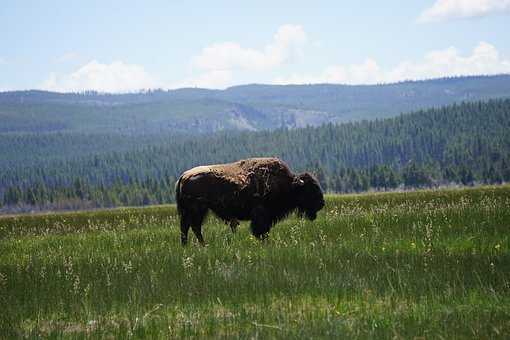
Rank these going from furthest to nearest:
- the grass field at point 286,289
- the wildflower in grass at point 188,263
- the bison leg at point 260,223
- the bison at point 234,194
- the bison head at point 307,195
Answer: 1. the bison head at point 307,195
2. the bison at point 234,194
3. the bison leg at point 260,223
4. the wildflower in grass at point 188,263
5. the grass field at point 286,289

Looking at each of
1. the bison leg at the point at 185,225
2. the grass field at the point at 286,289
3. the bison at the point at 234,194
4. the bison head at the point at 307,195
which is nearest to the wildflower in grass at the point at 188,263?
the grass field at the point at 286,289

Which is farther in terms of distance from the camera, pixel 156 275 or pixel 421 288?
pixel 156 275

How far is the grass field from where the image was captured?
7461 millimetres

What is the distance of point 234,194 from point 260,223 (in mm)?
991

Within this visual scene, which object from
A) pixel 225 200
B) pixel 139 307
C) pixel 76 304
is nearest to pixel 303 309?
pixel 139 307

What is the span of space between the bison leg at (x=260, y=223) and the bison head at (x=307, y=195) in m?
1.56

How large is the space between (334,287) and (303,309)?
1096 millimetres

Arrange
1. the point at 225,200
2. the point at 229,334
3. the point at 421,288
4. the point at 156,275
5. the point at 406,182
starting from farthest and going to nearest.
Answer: the point at 406,182, the point at 225,200, the point at 156,275, the point at 421,288, the point at 229,334

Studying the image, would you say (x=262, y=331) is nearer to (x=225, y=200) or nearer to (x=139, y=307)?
(x=139, y=307)

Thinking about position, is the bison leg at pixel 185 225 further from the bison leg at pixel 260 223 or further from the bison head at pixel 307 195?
the bison head at pixel 307 195

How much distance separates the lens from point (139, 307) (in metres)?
9.10

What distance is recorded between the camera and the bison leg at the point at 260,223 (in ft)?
52.4

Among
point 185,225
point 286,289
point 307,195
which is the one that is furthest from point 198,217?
point 286,289

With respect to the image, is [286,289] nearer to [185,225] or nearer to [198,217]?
[198,217]
